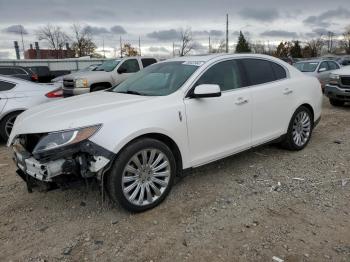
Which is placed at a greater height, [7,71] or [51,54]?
[51,54]

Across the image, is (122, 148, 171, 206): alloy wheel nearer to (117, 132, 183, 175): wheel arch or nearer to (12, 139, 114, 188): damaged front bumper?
(117, 132, 183, 175): wheel arch

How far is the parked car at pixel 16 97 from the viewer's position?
22.4 ft

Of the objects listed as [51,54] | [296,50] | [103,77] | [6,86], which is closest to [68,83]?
[103,77]

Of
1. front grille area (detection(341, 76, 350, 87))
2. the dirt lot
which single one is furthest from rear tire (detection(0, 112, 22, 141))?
front grille area (detection(341, 76, 350, 87))

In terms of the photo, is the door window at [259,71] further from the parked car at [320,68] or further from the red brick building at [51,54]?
the red brick building at [51,54]

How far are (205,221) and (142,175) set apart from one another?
820 mm

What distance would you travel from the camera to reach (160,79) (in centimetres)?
457

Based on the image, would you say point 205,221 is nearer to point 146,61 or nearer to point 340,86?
point 340,86

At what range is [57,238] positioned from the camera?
3363 mm

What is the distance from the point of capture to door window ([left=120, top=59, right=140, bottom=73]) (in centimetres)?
1176

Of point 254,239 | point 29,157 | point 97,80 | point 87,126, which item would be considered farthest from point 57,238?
point 97,80

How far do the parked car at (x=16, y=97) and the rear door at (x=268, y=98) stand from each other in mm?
4486

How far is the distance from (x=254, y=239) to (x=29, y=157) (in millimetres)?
2374

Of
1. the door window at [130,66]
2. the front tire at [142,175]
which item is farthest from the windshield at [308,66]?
the front tire at [142,175]
